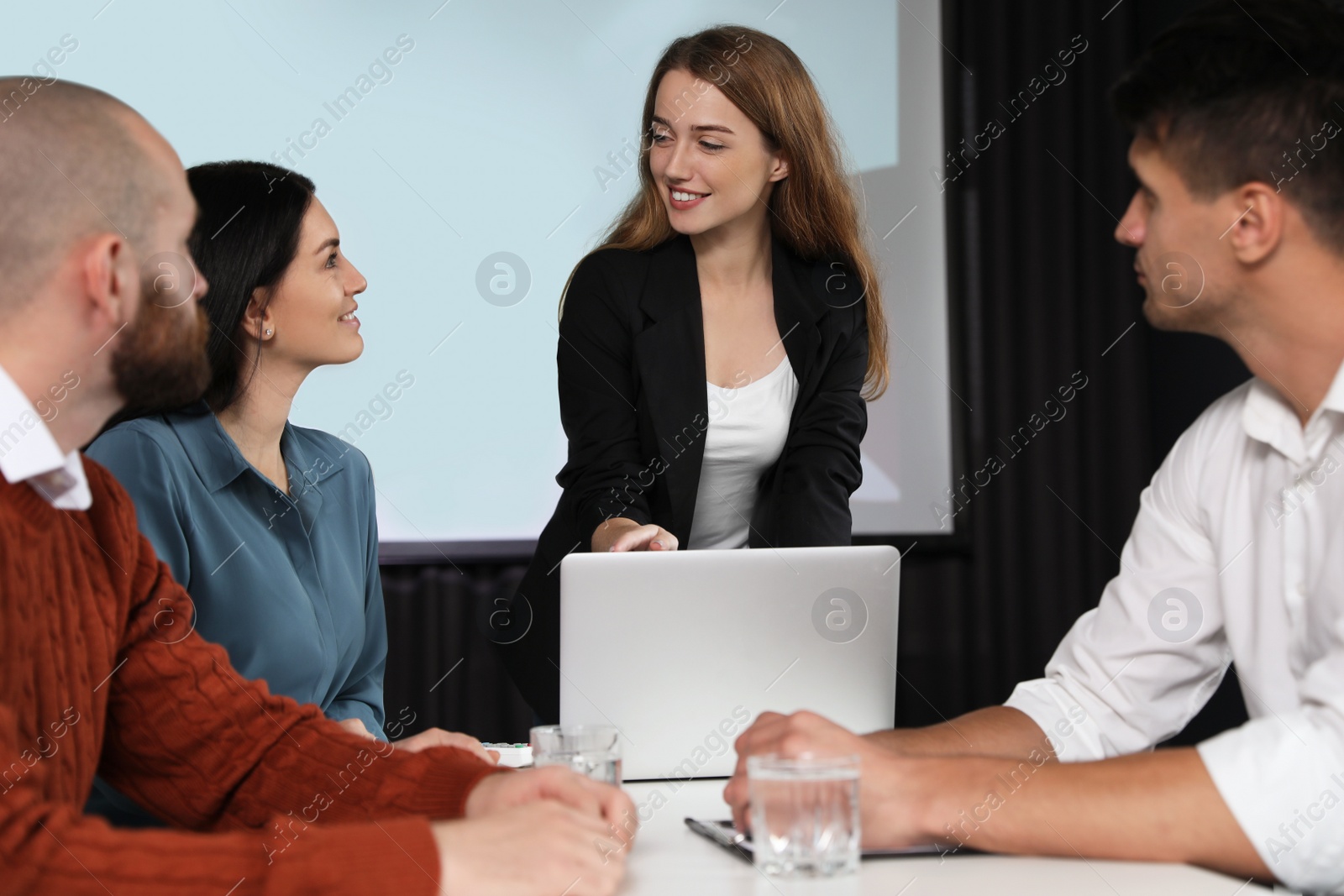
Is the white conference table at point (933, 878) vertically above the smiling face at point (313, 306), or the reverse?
the smiling face at point (313, 306)

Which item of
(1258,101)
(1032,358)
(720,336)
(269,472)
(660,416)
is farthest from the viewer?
(1032,358)

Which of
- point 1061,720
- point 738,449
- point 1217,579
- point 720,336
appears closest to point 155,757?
point 1061,720

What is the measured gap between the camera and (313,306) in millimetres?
1964

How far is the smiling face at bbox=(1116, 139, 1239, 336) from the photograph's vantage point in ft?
4.12

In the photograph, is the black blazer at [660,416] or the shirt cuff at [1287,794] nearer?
the shirt cuff at [1287,794]

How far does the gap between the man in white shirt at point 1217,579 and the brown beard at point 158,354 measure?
1.97 ft

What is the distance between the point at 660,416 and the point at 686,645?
0.87 meters

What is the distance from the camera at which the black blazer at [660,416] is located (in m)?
2.11

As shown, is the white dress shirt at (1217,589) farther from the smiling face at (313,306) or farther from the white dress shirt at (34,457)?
the smiling face at (313,306)

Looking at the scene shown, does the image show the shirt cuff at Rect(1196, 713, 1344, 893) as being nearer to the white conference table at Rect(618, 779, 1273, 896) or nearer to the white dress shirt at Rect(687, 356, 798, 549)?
the white conference table at Rect(618, 779, 1273, 896)

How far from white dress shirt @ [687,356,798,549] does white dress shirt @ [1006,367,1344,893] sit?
853 mm

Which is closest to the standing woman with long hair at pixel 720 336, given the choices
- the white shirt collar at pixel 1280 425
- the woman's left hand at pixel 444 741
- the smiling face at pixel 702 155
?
the smiling face at pixel 702 155

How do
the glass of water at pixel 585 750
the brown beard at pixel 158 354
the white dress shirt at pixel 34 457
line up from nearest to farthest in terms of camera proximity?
the white dress shirt at pixel 34 457, the brown beard at pixel 158 354, the glass of water at pixel 585 750

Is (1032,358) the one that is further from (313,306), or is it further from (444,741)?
(444,741)
